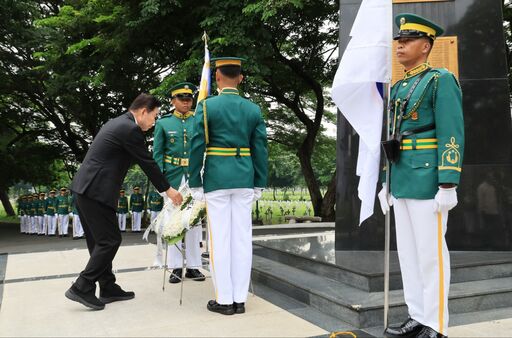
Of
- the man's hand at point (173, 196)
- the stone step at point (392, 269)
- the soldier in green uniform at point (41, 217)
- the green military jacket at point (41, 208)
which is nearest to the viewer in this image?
the stone step at point (392, 269)

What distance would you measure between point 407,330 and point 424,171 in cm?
112

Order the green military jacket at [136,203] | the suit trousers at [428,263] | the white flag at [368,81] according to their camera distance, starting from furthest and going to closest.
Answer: the green military jacket at [136,203], the white flag at [368,81], the suit trousers at [428,263]

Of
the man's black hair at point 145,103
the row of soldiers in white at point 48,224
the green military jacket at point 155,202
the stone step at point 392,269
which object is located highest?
the man's black hair at point 145,103

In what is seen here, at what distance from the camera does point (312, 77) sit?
17.2 m

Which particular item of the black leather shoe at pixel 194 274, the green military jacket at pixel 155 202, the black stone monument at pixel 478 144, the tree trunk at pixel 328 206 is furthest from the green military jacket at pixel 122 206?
the black stone monument at pixel 478 144

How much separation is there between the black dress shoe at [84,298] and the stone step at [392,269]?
2.15 metres

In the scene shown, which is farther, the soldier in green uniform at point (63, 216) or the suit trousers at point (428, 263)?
the soldier in green uniform at point (63, 216)

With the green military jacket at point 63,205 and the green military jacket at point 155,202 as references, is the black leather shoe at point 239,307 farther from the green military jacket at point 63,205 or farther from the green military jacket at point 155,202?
the green military jacket at point 63,205

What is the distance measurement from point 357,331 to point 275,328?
0.62m

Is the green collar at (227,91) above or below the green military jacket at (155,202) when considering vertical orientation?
above

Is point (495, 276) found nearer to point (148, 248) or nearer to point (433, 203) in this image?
point (433, 203)

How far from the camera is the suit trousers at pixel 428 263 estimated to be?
316 centimetres

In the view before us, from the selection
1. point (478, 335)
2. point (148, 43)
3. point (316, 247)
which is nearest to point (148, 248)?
point (316, 247)

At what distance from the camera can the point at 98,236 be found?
4.33 metres
